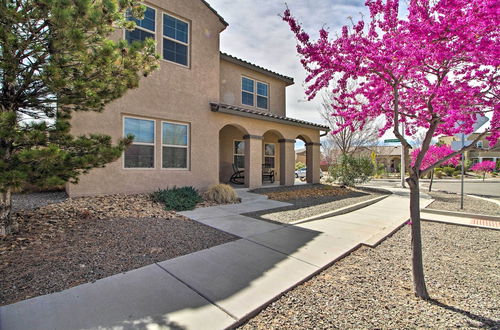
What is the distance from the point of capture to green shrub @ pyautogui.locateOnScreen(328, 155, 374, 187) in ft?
43.4

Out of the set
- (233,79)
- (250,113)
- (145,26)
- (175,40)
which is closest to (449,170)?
(233,79)

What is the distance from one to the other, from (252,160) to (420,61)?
26.1 feet

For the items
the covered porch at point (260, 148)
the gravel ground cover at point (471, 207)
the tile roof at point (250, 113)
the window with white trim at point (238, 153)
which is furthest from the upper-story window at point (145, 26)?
the gravel ground cover at point (471, 207)

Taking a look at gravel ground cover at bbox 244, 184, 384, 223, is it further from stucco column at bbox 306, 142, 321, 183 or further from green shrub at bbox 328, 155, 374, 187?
green shrub at bbox 328, 155, 374, 187

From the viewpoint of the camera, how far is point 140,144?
784 cm

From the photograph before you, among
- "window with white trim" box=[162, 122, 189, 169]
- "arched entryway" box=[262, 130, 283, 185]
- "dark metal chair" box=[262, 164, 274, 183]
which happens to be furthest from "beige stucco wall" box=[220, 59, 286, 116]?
"window with white trim" box=[162, 122, 189, 169]

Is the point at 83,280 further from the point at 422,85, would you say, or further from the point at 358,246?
the point at 422,85

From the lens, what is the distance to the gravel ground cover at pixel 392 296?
2.30m

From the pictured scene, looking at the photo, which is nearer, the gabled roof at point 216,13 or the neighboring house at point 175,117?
the neighboring house at point 175,117

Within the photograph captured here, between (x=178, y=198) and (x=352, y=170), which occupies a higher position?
(x=352, y=170)

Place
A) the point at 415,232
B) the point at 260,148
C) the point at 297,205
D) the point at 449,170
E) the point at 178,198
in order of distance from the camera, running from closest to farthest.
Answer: the point at 415,232
the point at 178,198
the point at 297,205
the point at 260,148
the point at 449,170

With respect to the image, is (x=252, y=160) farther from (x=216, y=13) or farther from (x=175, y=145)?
(x=216, y=13)

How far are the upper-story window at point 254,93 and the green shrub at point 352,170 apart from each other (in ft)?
17.8

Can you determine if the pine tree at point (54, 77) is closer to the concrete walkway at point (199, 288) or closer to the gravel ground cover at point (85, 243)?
the gravel ground cover at point (85, 243)
